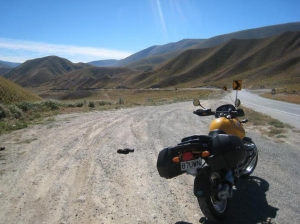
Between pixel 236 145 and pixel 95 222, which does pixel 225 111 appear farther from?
pixel 95 222

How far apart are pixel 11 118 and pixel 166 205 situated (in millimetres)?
13492

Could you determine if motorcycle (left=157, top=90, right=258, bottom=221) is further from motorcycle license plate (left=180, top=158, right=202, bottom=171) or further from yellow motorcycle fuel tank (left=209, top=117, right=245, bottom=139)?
yellow motorcycle fuel tank (left=209, top=117, right=245, bottom=139)

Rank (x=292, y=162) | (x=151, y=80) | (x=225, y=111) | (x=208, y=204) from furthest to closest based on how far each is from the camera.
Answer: (x=151, y=80)
(x=292, y=162)
(x=225, y=111)
(x=208, y=204)

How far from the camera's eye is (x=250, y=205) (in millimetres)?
4090

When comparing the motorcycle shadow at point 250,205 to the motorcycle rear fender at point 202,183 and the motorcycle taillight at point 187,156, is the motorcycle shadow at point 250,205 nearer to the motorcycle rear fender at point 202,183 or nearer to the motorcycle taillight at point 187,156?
the motorcycle rear fender at point 202,183

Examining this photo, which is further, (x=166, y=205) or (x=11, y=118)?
(x=11, y=118)

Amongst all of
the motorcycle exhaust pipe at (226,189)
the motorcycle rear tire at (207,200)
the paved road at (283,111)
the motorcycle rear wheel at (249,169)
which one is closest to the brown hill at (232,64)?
the paved road at (283,111)

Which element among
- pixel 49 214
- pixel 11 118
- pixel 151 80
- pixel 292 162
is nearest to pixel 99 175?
pixel 49 214

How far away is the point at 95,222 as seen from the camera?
146 inches

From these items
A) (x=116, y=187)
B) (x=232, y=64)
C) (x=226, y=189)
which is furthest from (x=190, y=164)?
(x=232, y=64)

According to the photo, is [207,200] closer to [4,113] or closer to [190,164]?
[190,164]

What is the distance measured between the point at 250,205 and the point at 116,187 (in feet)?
7.88

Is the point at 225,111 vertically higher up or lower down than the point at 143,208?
higher up

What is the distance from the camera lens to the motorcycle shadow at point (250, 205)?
3689mm
